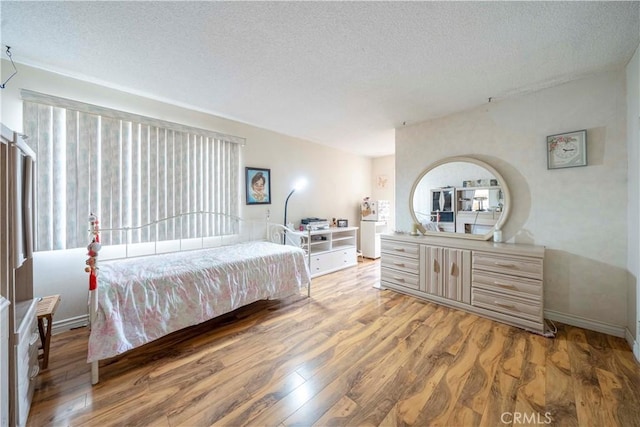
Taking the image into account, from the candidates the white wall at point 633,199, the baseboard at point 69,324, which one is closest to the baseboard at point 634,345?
the white wall at point 633,199

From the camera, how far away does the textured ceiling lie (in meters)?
1.40

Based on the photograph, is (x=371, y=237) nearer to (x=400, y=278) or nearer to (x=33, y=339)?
(x=400, y=278)

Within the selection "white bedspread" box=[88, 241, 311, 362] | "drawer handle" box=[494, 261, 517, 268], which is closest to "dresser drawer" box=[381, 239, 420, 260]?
"drawer handle" box=[494, 261, 517, 268]

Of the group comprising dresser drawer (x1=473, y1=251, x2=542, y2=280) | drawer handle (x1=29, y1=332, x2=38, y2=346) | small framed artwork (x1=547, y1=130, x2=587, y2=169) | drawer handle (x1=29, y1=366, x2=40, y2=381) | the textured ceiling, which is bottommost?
drawer handle (x1=29, y1=366, x2=40, y2=381)

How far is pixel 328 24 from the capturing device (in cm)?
149

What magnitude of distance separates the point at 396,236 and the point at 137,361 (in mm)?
2789

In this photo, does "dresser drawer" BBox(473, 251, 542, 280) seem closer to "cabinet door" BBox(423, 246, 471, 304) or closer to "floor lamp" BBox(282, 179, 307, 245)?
"cabinet door" BBox(423, 246, 471, 304)

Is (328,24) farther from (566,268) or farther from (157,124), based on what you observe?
(566,268)

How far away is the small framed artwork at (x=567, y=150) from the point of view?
215cm

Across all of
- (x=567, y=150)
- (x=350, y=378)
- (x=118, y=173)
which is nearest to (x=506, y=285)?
(x=567, y=150)

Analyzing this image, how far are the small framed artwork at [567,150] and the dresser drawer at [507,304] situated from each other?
1.34 meters

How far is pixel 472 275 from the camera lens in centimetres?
246

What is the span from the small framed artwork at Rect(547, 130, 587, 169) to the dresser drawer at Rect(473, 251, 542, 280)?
97 cm

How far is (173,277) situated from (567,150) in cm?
371
